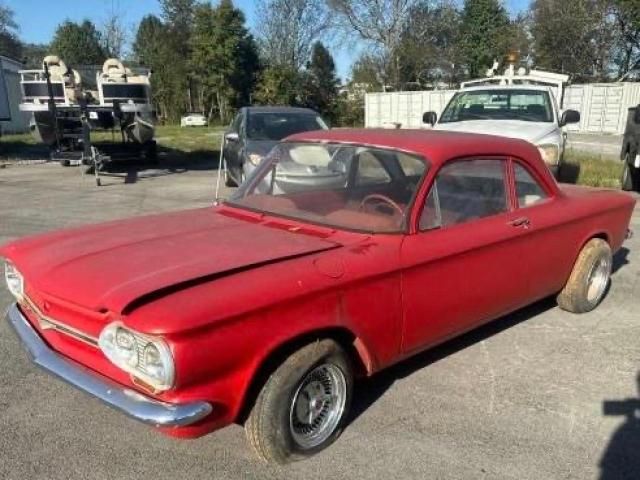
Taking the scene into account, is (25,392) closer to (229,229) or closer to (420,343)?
(229,229)

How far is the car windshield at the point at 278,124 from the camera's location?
33.2ft

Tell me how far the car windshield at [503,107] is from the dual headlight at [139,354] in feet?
27.3

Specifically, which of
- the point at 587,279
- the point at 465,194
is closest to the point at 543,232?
the point at 465,194

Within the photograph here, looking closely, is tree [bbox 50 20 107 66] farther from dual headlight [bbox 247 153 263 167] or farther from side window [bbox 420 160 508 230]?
side window [bbox 420 160 508 230]

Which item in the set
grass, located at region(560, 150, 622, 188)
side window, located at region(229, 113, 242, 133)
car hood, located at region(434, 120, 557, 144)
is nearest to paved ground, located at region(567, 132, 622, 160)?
grass, located at region(560, 150, 622, 188)

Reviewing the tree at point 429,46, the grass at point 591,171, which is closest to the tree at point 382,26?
the tree at point 429,46

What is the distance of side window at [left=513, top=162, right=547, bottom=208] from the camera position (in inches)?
161

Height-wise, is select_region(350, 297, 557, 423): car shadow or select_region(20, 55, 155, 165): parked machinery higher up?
select_region(20, 55, 155, 165): parked machinery

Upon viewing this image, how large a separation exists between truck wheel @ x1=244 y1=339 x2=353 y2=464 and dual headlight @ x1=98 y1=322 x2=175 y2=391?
0.50m

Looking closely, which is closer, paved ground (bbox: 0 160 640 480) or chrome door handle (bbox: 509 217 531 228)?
paved ground (bbox: 0 160 640 480)

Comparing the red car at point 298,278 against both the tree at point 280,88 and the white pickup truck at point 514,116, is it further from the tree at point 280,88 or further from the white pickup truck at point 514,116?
the tree at point 280,88

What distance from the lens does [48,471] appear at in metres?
2.83

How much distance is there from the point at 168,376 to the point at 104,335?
0.37 metres

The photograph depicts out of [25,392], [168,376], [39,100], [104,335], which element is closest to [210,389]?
[168,376]
